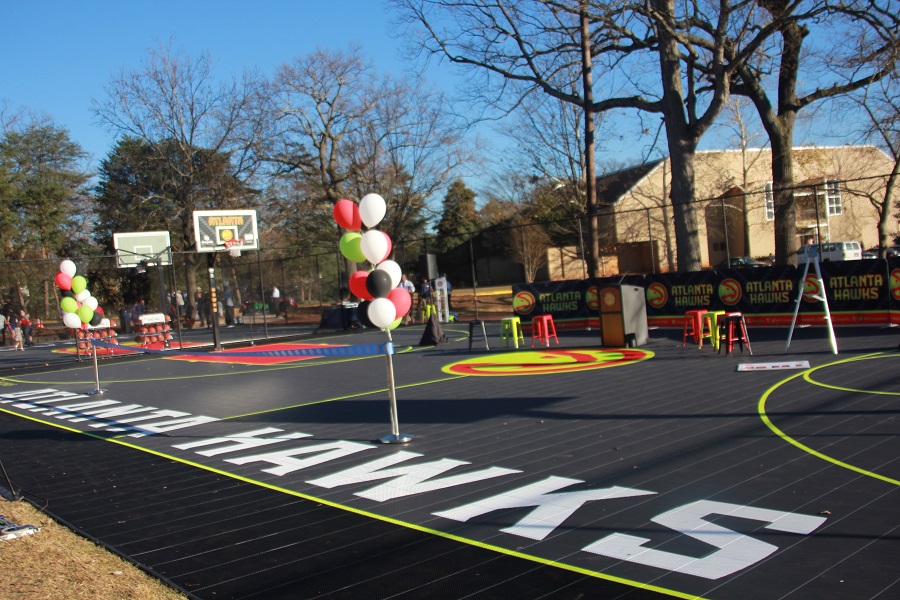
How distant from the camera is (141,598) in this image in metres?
4.58

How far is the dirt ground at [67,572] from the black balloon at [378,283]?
3.82 metres

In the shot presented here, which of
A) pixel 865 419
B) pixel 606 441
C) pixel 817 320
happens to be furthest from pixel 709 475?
pixel 817 320

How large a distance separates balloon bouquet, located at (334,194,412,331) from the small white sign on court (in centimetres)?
647

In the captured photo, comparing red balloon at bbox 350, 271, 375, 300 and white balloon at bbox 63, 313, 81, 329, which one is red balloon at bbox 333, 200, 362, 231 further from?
white balloon at bbox 63, 313, 81, 329

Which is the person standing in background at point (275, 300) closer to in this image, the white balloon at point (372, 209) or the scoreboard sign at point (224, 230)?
the scoreboard sign at point (224, 230)

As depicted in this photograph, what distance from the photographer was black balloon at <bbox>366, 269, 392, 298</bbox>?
8367 mm

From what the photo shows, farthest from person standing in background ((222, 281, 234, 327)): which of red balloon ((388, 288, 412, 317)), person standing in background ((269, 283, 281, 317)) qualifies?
red balloon ((388, 288, 412, 317))

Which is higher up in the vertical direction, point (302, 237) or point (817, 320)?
point (302, 237)

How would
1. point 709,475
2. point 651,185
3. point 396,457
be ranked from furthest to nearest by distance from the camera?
point 651,185 → point 396,457 → point 709,475

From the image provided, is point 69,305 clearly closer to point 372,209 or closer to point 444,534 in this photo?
point 372,209

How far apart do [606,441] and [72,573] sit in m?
5.23

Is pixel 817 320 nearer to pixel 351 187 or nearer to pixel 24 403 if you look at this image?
pixel 24 403

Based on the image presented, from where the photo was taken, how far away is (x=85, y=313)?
14242 millimetres

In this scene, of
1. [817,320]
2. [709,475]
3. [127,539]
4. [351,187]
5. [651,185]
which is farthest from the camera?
[651,185]
